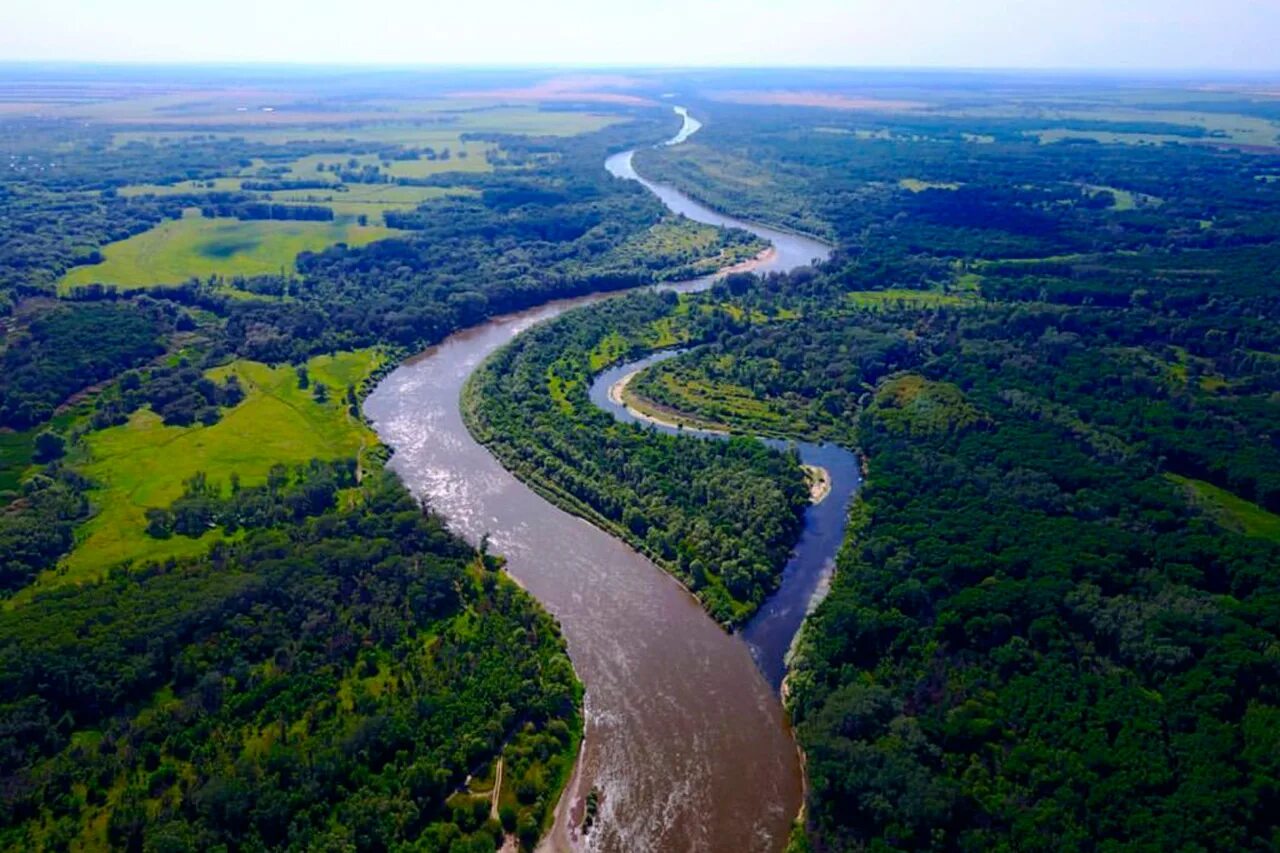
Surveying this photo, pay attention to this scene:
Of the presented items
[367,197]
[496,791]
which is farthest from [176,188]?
[496,791]

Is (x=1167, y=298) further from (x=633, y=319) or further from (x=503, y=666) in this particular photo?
(x=503, y=666)

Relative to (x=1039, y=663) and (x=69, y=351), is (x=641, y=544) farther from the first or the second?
(x=69, y=351)

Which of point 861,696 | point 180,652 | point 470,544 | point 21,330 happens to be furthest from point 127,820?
point 21,330

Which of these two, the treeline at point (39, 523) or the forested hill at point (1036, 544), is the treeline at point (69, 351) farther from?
the forested hill at point (1036, 544)

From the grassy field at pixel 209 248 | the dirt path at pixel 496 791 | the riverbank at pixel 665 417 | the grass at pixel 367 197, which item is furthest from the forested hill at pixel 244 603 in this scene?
the grass at pixel 367 197

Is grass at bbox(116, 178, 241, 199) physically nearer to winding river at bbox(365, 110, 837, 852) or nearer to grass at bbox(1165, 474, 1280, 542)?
winding river at bbox(365, 110, 837, 852)
